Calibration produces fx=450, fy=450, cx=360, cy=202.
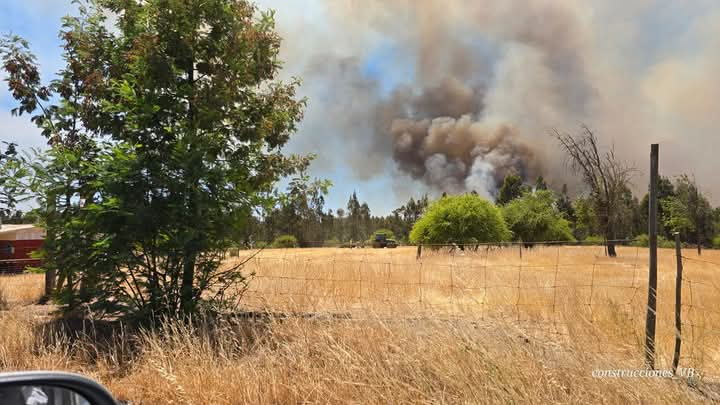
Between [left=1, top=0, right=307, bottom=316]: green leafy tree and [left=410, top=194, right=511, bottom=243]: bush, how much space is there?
23.8m

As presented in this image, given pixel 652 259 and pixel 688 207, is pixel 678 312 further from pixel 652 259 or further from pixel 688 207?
pixel 688 207

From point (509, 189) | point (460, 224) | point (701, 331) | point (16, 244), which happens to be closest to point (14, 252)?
point (16, 244)

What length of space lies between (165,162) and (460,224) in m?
26.1

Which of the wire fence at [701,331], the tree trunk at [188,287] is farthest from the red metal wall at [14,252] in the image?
the wire fence at [701,331]

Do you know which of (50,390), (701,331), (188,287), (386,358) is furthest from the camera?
(188,287)

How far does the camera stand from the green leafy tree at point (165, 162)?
6.71 metres

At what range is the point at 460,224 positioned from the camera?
3102 centimetres

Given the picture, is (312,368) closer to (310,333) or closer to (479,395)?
(310,333)

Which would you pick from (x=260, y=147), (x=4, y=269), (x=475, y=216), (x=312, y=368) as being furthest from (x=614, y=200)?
(x=4, y=269)

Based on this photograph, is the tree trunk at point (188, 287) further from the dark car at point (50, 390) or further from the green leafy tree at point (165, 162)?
the dark car at point (50, 390)

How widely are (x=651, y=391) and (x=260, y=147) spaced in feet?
22.4

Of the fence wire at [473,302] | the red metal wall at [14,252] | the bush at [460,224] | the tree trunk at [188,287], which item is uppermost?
the bush at [460,224]

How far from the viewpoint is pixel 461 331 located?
4.62 meters

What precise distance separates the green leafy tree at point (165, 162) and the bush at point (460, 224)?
23.8 m
